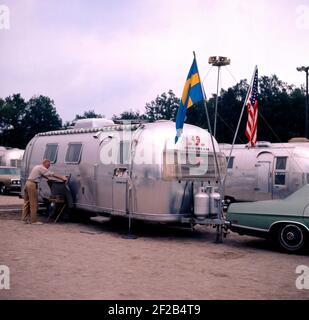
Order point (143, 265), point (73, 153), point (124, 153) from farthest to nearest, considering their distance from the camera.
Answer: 1. point (73, 153)
2. point (124, 153)
3. point (143, 265)

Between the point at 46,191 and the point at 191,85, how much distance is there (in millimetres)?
6173

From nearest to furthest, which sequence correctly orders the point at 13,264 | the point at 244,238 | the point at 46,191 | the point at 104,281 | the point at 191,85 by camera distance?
the point at 104,281, the point at 13,264, the point at 191,85, the point at 244,238, the point at 46,191

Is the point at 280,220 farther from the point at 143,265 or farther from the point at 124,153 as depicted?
the point at 124,153

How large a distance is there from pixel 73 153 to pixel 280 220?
638 cm

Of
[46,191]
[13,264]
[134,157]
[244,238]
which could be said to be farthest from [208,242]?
[46,191]

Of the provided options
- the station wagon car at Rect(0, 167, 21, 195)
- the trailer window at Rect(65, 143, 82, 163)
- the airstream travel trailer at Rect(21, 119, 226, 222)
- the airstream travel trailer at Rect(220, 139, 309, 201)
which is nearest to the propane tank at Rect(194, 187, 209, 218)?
the airstream travel trailer at Rect(21, 119, 226, 222)

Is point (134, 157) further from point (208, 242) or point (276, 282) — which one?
point (276, 282)

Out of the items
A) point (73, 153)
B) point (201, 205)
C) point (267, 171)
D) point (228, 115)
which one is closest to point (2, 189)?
point (73, 153)

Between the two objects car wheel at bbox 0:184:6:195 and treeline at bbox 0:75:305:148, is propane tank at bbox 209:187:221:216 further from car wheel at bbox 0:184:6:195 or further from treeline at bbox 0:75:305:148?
treeline at bbox 0:75:305:148

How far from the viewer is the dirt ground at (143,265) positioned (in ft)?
20.1

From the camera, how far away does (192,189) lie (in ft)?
34.0

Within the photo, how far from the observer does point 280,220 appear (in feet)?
28.8

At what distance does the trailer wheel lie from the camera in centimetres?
861

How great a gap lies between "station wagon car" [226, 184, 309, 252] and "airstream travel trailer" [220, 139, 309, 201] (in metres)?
4.57
